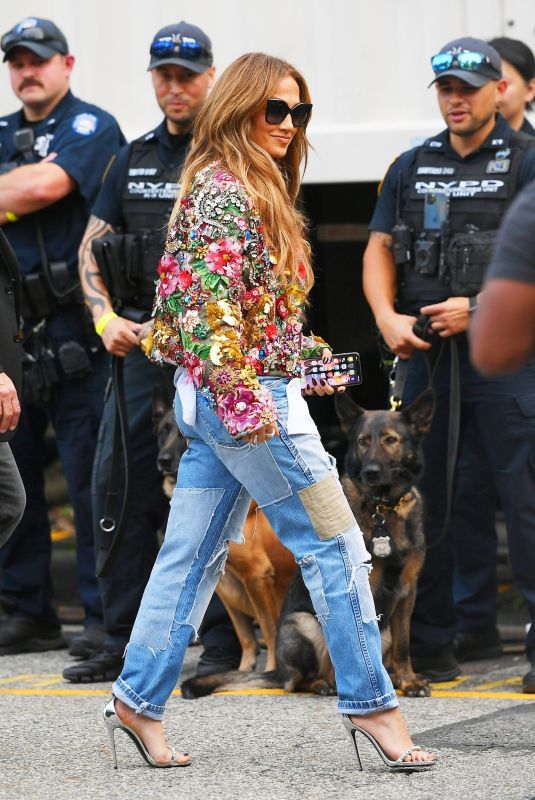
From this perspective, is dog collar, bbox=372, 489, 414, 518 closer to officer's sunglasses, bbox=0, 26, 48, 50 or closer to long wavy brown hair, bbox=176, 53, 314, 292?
long wavy brown hair, bbox=176, 53, 314, 292

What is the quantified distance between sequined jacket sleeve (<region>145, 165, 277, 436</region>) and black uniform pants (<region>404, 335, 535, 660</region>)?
1.71 meters

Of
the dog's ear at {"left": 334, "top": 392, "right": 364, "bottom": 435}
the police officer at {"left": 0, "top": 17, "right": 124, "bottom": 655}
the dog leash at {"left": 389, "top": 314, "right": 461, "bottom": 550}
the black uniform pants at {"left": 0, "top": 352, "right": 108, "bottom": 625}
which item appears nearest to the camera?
the dog leash at {"left": 389, "top": 314, "right": 461, "bottom": 550}

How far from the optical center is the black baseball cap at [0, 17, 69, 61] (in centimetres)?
630

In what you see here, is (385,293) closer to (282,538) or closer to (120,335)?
(120,335)

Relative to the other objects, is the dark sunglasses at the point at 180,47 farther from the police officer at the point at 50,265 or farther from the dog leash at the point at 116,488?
the dog leash at the point at 116,488

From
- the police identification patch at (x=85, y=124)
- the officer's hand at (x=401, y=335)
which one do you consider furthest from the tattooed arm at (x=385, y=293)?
the police identification patch at (x=85, y=124)

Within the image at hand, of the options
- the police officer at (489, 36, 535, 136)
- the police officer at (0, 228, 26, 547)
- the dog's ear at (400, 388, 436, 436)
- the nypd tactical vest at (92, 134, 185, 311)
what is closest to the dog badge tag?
the dog's ear at (400, 388, 436, 436)

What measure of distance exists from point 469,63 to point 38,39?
1977mm

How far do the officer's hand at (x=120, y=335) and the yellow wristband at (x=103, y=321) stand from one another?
3 centimetres

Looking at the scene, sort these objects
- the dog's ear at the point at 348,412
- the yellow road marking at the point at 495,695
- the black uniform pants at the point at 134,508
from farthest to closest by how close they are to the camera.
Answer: the black uniform pants at the point at 134,508, the dog's ear at the point at 348,412, the yellow road marking at the point at 495,695

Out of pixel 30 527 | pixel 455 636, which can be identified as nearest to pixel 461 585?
pixel 455 636

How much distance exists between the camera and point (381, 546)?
17.6ft

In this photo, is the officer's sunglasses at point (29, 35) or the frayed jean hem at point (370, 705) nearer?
the frayed jean hem at point (370, 705)

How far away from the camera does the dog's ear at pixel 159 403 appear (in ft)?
18.8
